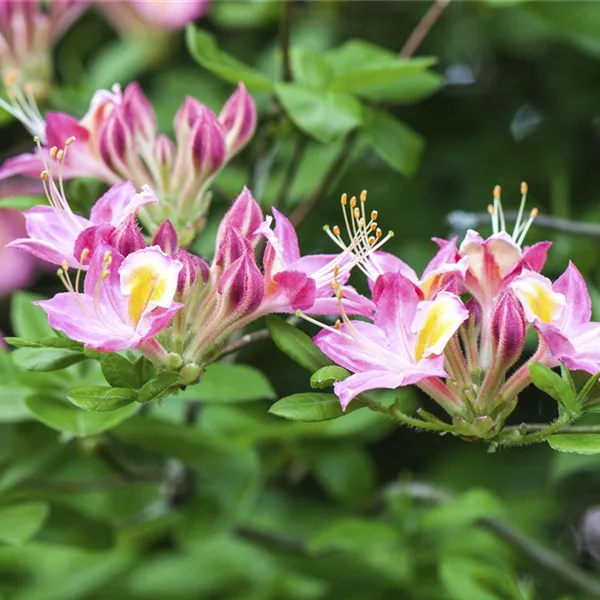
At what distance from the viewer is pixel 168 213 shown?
4.03 feet

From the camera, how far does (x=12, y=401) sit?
4.30 ft

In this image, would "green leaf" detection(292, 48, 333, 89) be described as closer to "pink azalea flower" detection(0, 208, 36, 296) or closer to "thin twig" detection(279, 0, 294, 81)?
"thin twig" detection(279, 0, 294, 81)

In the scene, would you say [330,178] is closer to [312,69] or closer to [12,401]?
[312,69]

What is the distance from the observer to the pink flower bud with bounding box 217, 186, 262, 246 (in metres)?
1.00

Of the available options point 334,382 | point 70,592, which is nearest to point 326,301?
point 334,382

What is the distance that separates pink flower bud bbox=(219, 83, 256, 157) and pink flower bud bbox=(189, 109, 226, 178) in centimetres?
4

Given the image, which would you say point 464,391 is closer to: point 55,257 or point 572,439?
point 572,439

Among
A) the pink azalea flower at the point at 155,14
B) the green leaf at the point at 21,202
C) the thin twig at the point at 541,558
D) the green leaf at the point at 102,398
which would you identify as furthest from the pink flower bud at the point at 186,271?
the pink azalea flower at the point at 155,14

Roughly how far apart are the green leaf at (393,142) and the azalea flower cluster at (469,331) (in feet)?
1.66

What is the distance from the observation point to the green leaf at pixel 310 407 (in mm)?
916

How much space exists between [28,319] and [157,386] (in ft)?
1.70

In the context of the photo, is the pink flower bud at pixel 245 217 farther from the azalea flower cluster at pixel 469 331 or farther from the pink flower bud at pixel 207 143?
the pink flower bud at pixel 207 143

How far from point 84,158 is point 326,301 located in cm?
42

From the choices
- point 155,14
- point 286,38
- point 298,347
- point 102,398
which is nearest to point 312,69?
point 286,38
